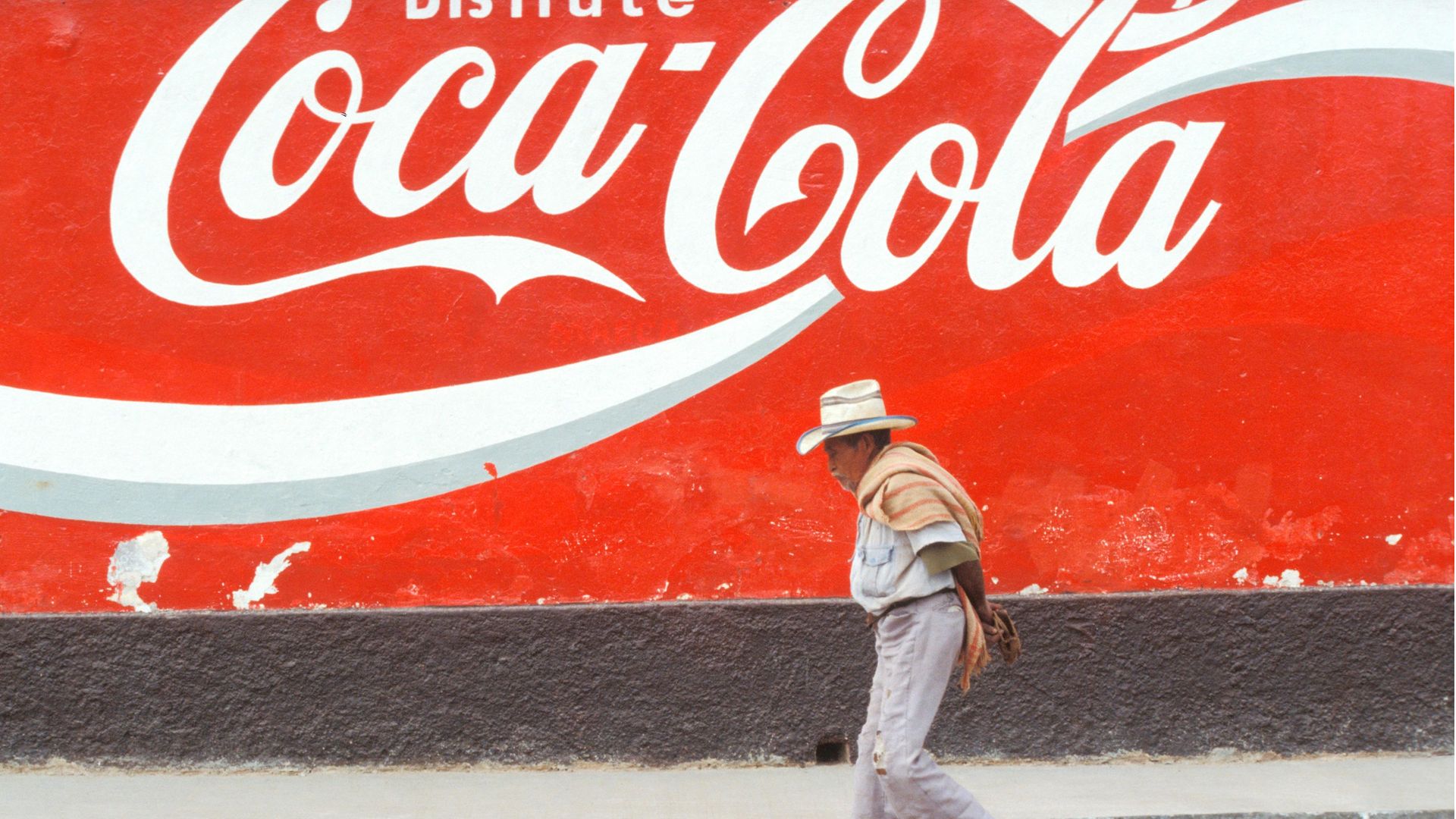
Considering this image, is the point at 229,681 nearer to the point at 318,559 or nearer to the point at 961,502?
the point at 318,559

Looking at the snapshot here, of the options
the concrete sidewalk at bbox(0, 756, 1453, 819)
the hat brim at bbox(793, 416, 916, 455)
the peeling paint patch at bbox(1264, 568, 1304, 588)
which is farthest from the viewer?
the peeling paint patch at bbox(1264, 568, 1304, 588)

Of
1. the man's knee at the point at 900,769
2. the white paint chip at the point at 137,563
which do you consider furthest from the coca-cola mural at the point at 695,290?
the man's knee at the point at 900,769

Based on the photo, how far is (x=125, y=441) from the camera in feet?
21.0

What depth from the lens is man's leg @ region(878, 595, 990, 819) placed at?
176 inches

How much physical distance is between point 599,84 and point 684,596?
7.82ft

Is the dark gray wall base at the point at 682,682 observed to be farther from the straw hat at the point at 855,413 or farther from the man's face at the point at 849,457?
the straw hat at the point at 855,413

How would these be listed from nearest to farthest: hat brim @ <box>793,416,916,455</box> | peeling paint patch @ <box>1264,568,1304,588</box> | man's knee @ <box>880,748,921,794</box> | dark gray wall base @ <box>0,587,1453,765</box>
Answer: man's knee @ <box>880,748,921,794</box>, hat brim @ <box>793,416,916,455</box>, dark gray wall base @ <box>0,587,1453,765</box>, peeling paint patch @ <box>1264,568,1304,588</box>

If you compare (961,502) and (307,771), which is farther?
(307,771)

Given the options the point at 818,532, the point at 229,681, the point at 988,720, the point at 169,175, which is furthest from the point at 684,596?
the point at 169,175

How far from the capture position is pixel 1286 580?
21.6 feet

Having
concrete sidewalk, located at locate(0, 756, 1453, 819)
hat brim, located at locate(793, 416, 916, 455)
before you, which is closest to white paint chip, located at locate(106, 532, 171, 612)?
concrete sidewalk, located at locate(0, 756, 1453, 819)

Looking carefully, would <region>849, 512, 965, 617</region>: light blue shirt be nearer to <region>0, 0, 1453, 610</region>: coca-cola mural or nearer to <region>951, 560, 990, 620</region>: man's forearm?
<region>951, 560, 990, 620</region>: man's forearm

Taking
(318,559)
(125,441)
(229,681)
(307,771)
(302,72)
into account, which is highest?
(302,72)

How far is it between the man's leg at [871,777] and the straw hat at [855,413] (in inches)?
27.5
